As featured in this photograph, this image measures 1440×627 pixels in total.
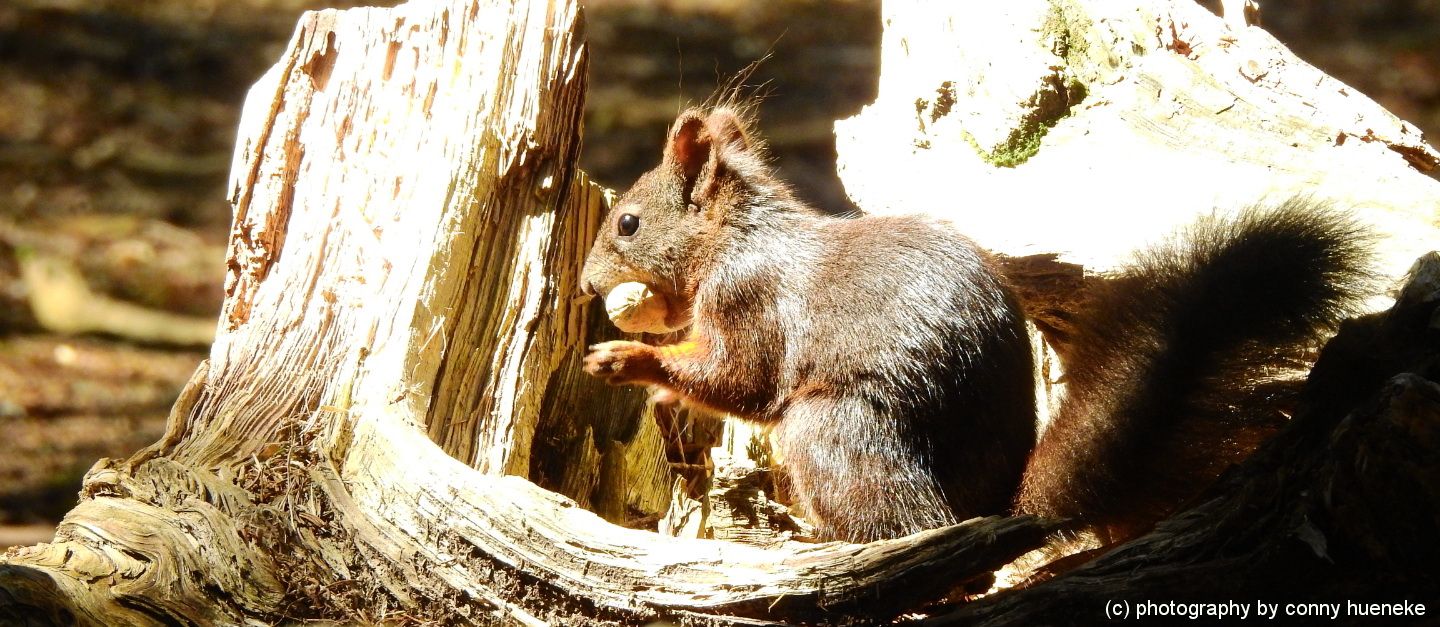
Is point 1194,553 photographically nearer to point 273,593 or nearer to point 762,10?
point 273,593

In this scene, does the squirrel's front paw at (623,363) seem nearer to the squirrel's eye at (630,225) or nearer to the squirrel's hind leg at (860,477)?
the squirrel's eye at (630,225)

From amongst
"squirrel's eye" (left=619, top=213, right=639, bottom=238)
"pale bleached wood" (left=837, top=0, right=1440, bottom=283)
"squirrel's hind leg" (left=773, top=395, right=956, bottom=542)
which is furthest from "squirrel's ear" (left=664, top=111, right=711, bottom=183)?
"squirrel's hind leg" (left=773, top=395, right=956, bottom=542)

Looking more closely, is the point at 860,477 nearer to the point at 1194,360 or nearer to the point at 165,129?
the point at 1194,360

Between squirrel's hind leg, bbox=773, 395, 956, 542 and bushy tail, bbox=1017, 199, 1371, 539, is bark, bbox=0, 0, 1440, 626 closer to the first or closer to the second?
bushy tail, bbox=1017, 199, 1371, 539

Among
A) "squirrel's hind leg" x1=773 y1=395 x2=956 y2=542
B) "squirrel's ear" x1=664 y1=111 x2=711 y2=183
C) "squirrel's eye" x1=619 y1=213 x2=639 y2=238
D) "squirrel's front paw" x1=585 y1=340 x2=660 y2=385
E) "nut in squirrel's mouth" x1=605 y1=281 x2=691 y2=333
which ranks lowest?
"squirrel's hind leg" x1=773 y1=395 x2=956 y2=542

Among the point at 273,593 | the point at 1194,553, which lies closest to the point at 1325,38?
the point at 1194,553

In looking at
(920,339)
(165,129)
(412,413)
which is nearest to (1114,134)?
(920,339)
